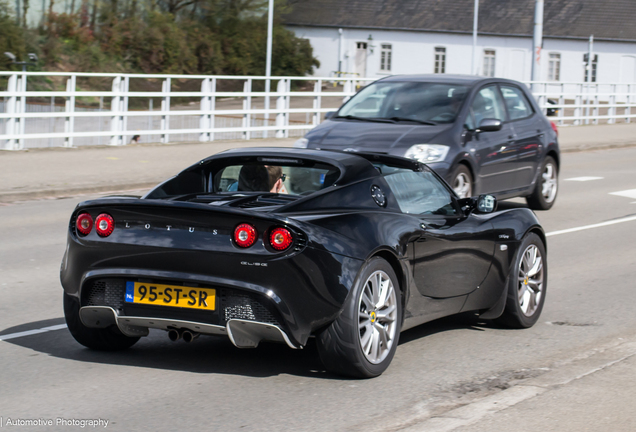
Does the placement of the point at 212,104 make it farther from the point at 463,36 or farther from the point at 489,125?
the point at 463,36

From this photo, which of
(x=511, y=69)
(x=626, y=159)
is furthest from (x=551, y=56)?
(x=626, y=159)

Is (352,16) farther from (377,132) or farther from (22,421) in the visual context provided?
(22,421)

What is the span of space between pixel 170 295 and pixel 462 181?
294 inches

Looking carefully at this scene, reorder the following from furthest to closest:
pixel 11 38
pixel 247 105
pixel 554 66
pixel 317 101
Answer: pixel 554 66 < pixel 11 38 < pixel 317 101 < pixel 247 105

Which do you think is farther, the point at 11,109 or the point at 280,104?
the point at 280,104

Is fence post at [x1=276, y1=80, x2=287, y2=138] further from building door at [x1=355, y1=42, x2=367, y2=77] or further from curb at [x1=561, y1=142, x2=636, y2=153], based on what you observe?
building door at [x1=355, y1=42, x2=367, y2=77]

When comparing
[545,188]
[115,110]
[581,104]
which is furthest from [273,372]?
[581,104]

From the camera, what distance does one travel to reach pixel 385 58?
76.3m

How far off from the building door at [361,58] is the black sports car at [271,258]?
70562 mm

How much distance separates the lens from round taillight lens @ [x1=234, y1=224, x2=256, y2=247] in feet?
16.9

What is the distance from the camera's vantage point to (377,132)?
12062mm

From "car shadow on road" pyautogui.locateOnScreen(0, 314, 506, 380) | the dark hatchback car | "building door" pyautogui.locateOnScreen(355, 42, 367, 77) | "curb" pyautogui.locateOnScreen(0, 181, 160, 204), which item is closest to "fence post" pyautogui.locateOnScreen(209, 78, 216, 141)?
"curb" pyautogui.locateOnScreen(0, 181, 160, 204)

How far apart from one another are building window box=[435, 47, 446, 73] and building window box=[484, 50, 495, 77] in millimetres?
3004

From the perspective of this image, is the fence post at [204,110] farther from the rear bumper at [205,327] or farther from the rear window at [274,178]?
the rear bumper at [205,327]
